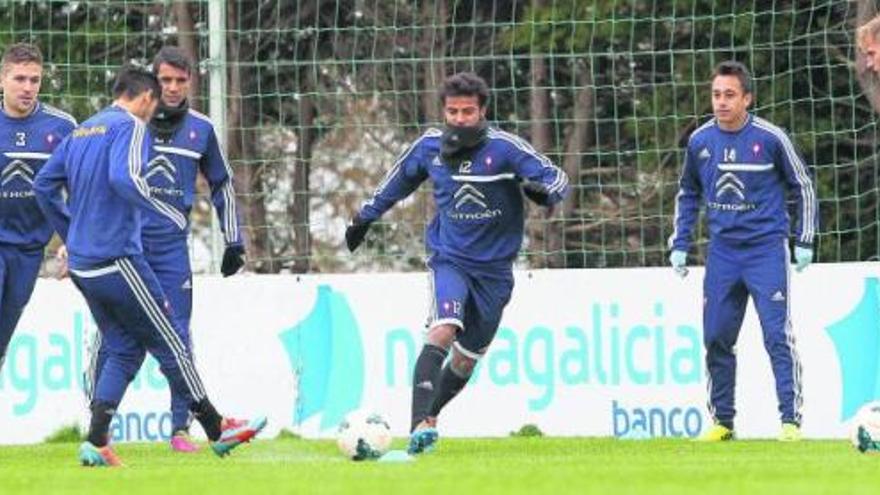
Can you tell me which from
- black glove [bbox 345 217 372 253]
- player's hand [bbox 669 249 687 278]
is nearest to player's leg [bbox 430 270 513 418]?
black glove [bbox 345 217 372 253]

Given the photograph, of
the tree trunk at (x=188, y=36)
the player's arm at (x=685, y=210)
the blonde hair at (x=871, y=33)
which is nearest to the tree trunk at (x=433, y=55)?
the tree trunk at (x=188, y=36)

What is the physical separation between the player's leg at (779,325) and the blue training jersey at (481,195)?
1.62m

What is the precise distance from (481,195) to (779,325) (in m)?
2.09

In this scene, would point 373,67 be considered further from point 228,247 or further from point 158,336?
point 158,336

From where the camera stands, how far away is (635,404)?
1708cm

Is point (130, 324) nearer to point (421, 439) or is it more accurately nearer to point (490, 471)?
point (421, 439)

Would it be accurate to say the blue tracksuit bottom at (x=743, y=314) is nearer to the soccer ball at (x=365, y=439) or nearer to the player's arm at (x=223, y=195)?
the player's arm at (x=223, y=195)

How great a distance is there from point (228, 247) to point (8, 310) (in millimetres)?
1253

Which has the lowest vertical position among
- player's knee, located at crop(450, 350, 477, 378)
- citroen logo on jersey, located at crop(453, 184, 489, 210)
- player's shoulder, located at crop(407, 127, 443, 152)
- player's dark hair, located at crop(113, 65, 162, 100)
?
player's knee, located at crop(450, 350, 477, 378)

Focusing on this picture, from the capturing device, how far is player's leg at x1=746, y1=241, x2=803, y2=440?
603 inches

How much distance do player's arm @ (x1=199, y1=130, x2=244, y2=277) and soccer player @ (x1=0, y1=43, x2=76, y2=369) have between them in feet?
2.55

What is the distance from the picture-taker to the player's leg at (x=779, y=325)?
15.3m

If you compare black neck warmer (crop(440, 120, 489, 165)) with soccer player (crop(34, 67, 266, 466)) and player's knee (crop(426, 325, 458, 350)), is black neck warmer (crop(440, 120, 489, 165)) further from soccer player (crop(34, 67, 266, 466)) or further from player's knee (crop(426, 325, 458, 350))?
soccer player (crop(34, 67, 266, 466))

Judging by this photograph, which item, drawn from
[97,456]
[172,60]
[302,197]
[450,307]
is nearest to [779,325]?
[450,307]
